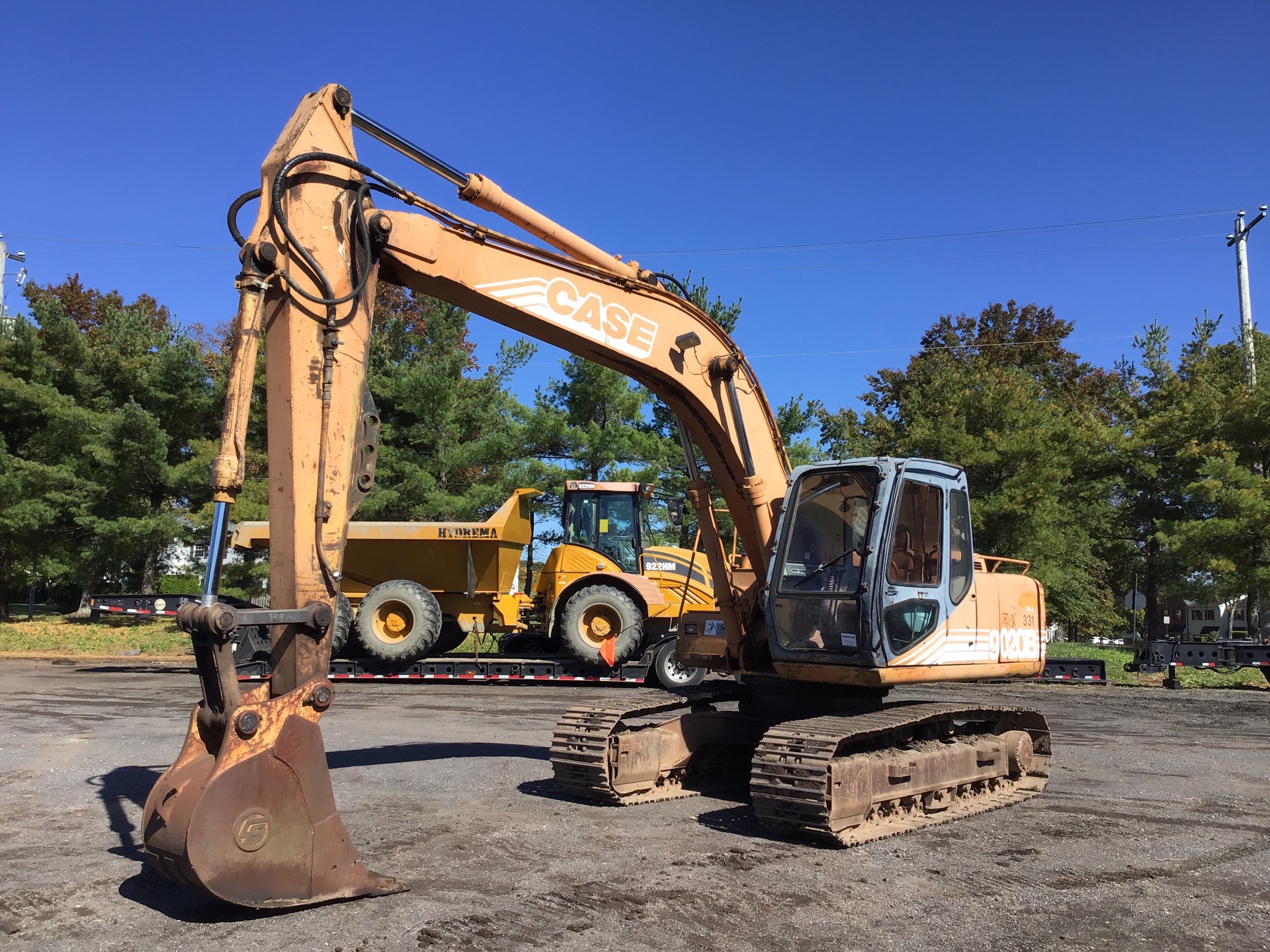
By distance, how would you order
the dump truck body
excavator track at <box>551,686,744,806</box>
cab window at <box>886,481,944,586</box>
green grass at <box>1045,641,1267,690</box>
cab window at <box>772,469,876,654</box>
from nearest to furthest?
cab window at <box>772,469,876,654</box> → cab window at <box>886,481,944,586</box> → excavator track at <box>551,686,744,806</box> → the dump truck body → green grass at <box>1045,641,1267,690</box>

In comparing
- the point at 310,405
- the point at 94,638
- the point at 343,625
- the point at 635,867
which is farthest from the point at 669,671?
the point at 94,638

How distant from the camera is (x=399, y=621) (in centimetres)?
1688

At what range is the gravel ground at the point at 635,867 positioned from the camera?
4746mm

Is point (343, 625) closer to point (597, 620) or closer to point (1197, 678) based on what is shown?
point (597, 620)

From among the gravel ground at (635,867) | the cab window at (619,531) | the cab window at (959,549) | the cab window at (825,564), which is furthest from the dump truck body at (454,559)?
the cab window at (959,549)

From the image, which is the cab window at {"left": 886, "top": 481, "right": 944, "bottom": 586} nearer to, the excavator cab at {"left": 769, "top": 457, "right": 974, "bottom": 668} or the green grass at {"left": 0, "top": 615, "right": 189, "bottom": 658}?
the excavator cab at {"left": 769, "top": 457, "right": 974, "bottom": 668}

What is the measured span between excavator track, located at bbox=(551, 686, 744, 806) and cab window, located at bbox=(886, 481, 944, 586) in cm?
226

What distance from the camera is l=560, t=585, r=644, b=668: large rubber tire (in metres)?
16.5

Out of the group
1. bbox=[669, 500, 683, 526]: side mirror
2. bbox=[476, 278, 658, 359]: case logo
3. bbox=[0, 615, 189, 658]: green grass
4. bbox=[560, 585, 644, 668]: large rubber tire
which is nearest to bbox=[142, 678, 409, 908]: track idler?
bbox=[476, 278, 658, 359]: case logo

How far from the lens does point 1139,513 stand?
31.2 m

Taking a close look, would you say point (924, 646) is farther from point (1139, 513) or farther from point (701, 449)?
point (1139, 513)

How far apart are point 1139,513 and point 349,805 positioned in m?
29.8

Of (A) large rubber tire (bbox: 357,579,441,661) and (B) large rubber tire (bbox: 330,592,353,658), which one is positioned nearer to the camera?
(A) large rubber tire (bbox: 357,579,441,661)

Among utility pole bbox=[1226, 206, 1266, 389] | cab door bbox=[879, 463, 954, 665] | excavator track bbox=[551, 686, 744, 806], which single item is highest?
utility pole bbox=[1226, 206, 1266, 389]
